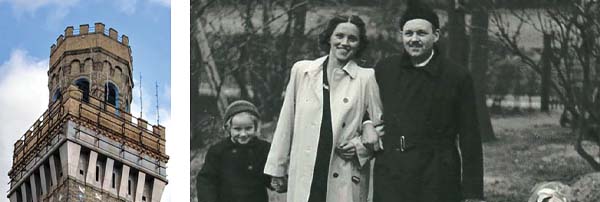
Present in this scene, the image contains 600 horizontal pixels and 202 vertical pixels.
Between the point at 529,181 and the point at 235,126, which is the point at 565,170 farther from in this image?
the point at 235,126

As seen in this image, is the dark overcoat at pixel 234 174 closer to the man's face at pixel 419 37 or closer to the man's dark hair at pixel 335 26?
the man's dark hair at pixel 335 26

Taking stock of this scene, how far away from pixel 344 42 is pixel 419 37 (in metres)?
1.33

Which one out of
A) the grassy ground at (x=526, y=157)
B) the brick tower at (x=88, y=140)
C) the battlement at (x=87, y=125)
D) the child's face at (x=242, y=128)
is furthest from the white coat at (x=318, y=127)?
the battlement at (x=87, y=125)

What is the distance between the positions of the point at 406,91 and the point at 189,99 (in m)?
4.05

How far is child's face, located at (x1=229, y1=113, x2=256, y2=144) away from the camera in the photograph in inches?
1222

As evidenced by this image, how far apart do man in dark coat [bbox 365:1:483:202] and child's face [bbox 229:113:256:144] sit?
238cm

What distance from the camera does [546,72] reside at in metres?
31.1

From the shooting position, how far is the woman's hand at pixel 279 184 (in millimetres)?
30297

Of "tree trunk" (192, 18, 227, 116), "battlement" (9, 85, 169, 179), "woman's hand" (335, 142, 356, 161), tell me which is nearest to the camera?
"woman's hand" (335, 142, 356, 161)

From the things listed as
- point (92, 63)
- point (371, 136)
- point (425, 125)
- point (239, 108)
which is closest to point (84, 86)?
point (92, 63)

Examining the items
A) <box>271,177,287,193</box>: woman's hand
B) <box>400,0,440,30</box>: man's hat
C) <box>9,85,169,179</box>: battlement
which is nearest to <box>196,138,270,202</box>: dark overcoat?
<box>271,177,287,193</box>: woman's hand

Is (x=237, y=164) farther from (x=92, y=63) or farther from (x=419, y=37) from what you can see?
(x=92, y=63)

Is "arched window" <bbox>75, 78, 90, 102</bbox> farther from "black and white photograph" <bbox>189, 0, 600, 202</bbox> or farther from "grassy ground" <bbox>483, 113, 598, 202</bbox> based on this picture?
"grassy ground" <bbox>483, 113, 598, 202</bbox>

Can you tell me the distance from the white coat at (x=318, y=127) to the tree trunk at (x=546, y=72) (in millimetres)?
2920
